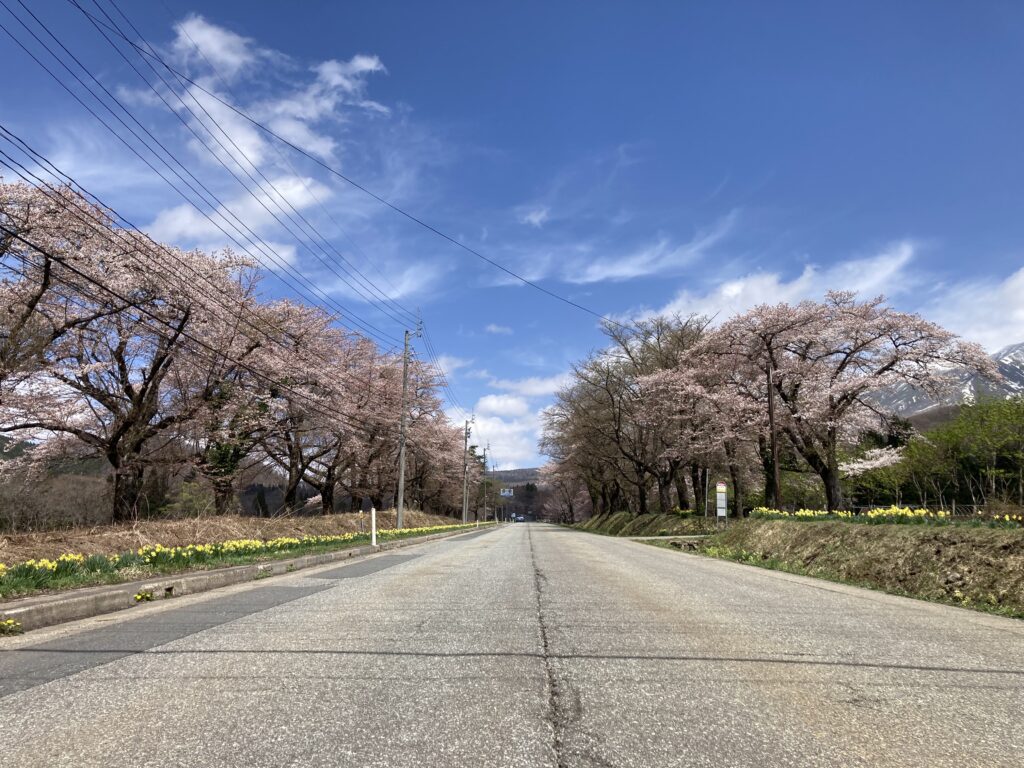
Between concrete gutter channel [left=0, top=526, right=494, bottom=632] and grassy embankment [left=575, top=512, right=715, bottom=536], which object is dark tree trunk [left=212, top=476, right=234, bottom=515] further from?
grassy embankment [left=575, top=512, right=715, bottom=536]

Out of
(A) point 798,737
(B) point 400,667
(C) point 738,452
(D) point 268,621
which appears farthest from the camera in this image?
(C) point 738,452

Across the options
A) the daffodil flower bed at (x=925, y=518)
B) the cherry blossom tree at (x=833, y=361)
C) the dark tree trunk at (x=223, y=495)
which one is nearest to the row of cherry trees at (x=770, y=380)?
the cherry blossom tree at (x=833, y=361)

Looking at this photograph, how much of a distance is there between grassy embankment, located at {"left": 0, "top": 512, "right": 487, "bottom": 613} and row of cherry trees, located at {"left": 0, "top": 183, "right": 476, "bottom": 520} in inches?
151

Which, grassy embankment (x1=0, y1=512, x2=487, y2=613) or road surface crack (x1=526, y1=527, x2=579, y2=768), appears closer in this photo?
road surface crack (x1=526, y1=527, x2=579, y2=768)

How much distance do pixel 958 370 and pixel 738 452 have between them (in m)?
11.1

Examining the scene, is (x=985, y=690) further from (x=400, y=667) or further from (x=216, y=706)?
(x=216, y=706)

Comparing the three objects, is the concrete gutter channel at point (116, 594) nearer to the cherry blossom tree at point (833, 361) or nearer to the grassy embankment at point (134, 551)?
the grassy embankment at point (134, 551)

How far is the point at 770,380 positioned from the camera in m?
26.3

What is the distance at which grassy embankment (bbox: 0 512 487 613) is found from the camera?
921 centimetres

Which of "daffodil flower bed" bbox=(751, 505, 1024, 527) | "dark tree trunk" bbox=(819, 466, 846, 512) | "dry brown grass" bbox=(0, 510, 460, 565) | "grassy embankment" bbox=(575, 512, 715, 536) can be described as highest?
"dark tree trunk" bbox=(819, 466, 846, 512)

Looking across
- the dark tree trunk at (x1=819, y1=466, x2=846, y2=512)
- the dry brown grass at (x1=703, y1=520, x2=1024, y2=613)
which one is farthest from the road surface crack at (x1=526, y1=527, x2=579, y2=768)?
the dark tree trunk at (x1=819, y1=466, x2=846, y2=512)

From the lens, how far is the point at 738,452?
34.8 m

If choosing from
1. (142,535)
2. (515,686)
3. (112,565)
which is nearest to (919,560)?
(515,686)

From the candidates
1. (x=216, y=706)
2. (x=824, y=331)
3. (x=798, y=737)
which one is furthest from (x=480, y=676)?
(x=824, y=331)
